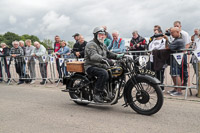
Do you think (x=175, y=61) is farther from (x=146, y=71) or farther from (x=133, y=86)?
(x=133, y=86)

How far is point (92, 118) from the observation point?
14.8 ft

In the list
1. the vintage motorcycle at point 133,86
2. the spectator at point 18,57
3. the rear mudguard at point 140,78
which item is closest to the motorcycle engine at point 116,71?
the vintage motorcycle at point 133,86

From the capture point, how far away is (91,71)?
5098 mm

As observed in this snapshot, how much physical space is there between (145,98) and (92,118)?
121 centimetres

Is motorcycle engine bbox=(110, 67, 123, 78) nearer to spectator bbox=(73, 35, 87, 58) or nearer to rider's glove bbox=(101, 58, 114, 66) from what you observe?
rider's glove bbox=(101, 58, 114, 66)

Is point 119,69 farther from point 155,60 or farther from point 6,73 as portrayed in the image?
point 6,73

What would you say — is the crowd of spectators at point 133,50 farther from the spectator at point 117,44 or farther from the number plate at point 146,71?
the number plate at point 146,71

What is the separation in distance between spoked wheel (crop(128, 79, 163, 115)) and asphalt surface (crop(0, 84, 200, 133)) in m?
0.16

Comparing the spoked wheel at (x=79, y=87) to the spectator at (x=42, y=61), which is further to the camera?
the spectator at (x=42, y=61)

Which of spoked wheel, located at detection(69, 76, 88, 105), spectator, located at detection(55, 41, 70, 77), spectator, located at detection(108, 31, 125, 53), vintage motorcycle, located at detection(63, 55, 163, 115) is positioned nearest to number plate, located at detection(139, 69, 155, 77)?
vintage motorcycle, located at detection(63, 55, 163, 115)

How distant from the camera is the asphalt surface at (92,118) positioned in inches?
151

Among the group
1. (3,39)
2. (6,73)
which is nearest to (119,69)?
(6,73)

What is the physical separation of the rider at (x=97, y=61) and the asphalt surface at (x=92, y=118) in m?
0.60

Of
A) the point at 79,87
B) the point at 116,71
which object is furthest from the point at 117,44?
the point at 116,71
